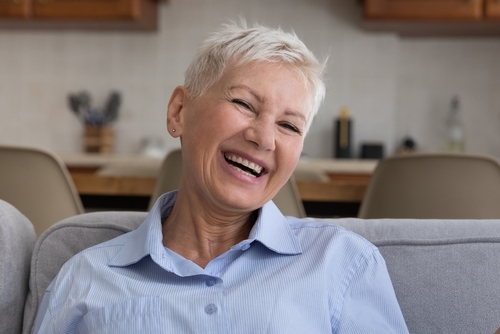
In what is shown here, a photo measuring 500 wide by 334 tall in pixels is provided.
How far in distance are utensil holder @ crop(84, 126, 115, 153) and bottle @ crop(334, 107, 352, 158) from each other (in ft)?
4.54

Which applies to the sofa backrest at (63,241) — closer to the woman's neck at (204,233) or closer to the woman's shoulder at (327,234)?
the woman's neck at (204,233)

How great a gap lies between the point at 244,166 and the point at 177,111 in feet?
0.70

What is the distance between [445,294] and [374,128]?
298 cm

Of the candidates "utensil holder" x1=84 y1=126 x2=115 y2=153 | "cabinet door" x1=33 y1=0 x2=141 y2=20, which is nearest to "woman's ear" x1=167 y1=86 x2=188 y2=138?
"cabinet door" x1=33 y1=0 x2=141 y2=20

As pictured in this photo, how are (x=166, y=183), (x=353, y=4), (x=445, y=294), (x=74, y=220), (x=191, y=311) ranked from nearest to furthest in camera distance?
(x=191, y=311) < (x=445, y=294) < (x=74, y=220) < (x=166, y=183) < (x=353, y=4)

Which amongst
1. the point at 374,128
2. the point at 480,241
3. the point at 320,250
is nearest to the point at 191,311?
the point at 320,250

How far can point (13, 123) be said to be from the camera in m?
4.36

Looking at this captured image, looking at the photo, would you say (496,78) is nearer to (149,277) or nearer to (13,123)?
(13,123)

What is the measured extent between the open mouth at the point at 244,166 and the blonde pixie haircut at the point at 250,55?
0.14 metres

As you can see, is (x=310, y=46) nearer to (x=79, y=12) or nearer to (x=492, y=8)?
(x=492, y=8)

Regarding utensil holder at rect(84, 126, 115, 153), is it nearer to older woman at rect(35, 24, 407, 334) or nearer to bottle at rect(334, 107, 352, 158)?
bottle at rect(334, 107, 352, 158)

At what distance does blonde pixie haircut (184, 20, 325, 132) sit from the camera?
123 cm

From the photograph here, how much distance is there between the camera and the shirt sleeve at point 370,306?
110 cm

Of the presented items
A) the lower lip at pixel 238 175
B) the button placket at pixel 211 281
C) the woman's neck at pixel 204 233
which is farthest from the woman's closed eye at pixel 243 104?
the button placket at pixel 211 281
